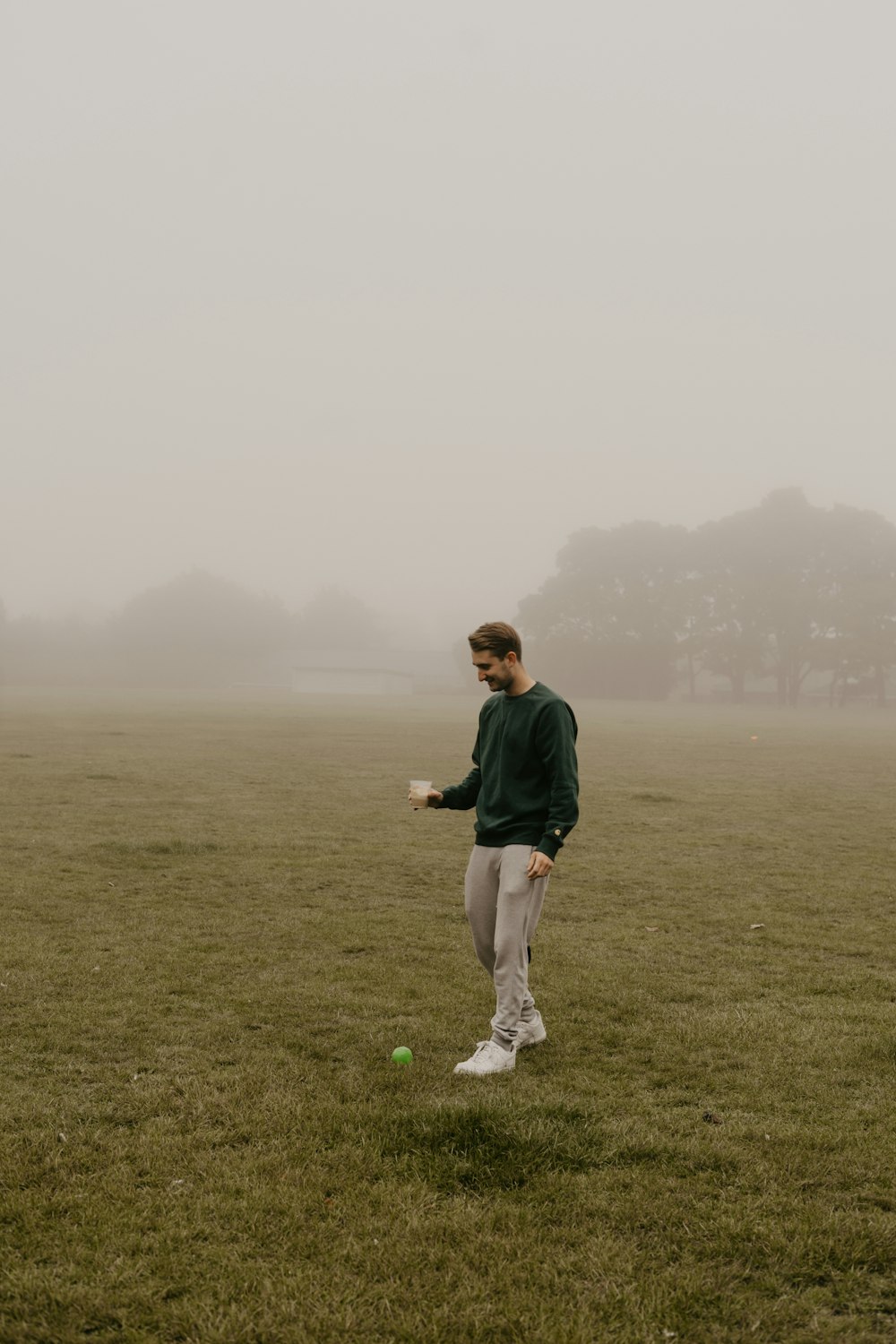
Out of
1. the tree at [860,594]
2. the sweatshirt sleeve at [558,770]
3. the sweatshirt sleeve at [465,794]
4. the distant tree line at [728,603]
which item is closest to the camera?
the sweatshirt sleeve at [558,770]

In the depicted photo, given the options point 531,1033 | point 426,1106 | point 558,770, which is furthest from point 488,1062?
point 558,770

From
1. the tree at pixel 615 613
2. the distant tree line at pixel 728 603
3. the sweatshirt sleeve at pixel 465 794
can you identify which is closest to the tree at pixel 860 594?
the distant tree line at pixel 728 603

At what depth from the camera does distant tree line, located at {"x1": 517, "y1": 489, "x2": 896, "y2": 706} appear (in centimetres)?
8844

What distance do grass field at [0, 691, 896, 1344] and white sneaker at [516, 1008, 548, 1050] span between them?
8 cm

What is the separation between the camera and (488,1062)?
591cm

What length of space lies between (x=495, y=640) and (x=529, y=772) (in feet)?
2.68

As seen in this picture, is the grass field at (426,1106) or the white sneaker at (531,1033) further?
the white sneaker at (531,1033)

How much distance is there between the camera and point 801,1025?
6.82 metres

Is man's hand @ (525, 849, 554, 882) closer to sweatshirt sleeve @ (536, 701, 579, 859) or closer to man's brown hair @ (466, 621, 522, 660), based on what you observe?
sweatshirt sleeve @ (536, 701, 579, 859)

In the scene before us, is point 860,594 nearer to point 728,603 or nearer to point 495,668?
point 728,603

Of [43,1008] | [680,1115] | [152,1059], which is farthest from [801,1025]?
[43,1008]

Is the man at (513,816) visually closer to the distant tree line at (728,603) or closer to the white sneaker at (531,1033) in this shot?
the white sneaker at (531,1033)

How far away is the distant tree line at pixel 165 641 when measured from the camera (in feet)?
439

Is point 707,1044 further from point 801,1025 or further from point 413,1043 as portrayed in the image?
point 413,1043
